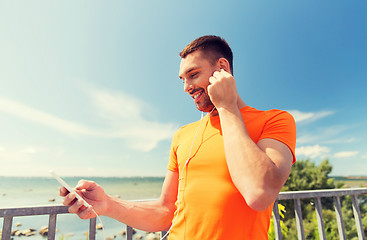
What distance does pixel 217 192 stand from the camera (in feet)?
2.79

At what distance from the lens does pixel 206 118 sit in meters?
1.23

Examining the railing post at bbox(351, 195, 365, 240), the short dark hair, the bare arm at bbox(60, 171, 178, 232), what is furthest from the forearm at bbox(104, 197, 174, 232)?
the railing post at bbox(351, 195, 365, 240)

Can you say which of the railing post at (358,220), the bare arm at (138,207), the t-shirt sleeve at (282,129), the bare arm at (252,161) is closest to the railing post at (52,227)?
the bare arm at (138,207)

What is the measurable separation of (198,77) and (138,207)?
797mm

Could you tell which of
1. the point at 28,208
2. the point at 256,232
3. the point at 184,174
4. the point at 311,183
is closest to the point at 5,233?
the point at 28,208

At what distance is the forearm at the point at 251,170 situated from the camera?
2.19 ft

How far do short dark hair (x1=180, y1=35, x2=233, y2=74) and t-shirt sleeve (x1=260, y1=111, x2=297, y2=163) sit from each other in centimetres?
48

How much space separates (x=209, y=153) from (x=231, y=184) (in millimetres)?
170

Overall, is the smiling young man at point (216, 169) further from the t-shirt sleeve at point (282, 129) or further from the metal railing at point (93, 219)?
the metal railing at point (93, 219)

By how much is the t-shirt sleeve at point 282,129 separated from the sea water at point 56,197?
0.74 metres

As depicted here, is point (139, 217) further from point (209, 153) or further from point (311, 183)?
point (311, 183)

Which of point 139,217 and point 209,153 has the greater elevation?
point 209,153

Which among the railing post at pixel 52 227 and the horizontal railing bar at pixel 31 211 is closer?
the horizontal railing bar at pixel 31 211

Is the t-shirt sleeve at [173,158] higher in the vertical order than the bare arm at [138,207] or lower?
higher
